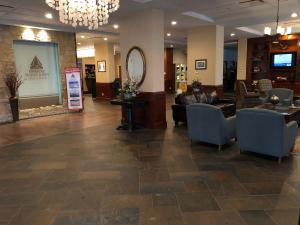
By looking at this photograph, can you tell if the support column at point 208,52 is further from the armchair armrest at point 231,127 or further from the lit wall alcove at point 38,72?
the lit wall alcove at point 38,72

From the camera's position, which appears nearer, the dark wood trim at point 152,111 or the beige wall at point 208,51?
the dark wood trim at point 152,111

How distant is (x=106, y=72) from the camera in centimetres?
1215

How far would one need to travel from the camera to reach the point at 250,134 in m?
4.12

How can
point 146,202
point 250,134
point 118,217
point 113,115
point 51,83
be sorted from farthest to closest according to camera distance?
point 51,83 → point 113,115 → point 250,134 → point 146,202 → point 118,217

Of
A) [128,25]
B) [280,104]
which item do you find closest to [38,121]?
[128,25]

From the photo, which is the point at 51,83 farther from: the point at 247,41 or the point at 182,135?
the point at 247,41

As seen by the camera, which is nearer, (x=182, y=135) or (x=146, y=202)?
(x=146, y=202)

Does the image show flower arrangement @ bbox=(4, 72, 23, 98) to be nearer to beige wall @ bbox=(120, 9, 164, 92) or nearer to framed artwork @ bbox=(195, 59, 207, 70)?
beige wall @ bbox=(120, 9, 164, 92)

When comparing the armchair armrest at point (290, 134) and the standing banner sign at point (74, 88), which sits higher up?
the standing banner sign at point (74, 88)

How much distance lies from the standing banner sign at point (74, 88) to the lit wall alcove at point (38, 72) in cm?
50

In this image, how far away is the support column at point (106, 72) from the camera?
11969 mm

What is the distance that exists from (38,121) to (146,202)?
5828 mm

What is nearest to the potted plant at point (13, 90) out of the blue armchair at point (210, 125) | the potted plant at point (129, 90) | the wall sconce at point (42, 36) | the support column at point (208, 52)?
the wall sconce at point (42, 36)

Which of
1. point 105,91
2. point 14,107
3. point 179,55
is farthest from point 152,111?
point 179,55
